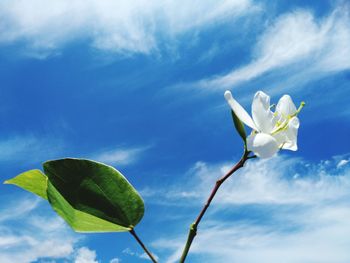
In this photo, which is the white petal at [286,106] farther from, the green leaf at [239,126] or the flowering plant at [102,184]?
the green leaf at [239,126]

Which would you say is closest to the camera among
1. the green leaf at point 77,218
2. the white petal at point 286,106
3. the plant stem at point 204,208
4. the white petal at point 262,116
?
the plant stem at point 204,208

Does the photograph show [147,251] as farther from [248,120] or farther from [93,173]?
[248,120]

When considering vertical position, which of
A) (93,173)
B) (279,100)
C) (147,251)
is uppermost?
(279,100)

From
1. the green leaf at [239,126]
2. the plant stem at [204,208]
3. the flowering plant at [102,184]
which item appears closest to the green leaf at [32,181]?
the flowering plant at [102,184]

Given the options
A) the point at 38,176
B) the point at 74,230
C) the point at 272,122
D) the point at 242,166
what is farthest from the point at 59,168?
the point at 272,122

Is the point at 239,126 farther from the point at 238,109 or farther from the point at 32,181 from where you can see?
the point at 32,181

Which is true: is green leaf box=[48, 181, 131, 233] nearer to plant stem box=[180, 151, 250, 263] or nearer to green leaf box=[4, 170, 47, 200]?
green leaf box=[4, 170, 47, 200]

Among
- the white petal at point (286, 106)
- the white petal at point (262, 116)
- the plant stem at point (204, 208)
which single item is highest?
the white petal at point (286, 106)
